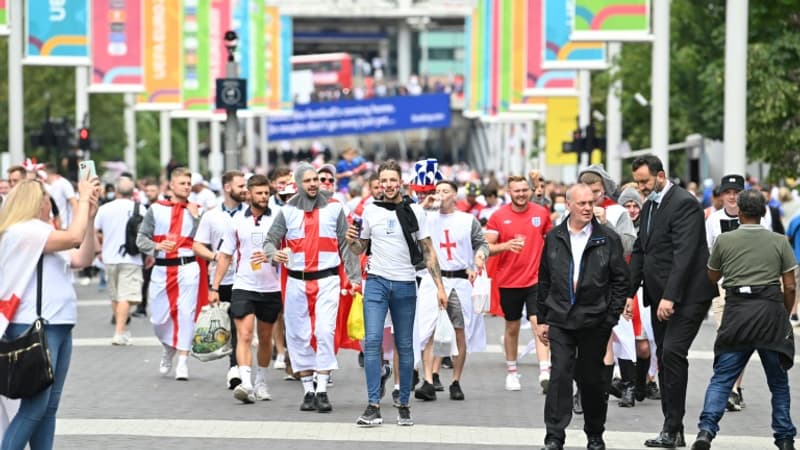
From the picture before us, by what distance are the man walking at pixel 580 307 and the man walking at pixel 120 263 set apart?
9.31m

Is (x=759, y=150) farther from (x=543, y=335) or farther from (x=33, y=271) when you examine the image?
(x=33, y=271)

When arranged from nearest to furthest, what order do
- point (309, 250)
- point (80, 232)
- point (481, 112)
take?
point (80, 232)
point (309, 250)
point (481, 112)

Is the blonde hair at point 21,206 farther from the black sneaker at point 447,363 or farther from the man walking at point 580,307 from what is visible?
the black sneaker at point 447,363

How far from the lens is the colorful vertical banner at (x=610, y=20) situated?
28.6m

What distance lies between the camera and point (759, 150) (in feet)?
90.0

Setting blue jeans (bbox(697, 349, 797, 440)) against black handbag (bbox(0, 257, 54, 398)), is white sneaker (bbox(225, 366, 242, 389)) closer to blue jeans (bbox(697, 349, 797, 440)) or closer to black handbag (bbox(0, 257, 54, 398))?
blue jeans (bbox(697, 349, 797, 440))

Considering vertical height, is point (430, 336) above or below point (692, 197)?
below

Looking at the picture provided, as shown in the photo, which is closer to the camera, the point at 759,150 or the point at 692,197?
the point at 692,197

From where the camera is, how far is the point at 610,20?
94.3 ft

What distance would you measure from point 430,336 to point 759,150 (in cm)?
1320

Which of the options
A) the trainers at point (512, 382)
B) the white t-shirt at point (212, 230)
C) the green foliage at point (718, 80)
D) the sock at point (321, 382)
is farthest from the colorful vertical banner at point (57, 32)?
the sock at point (321, 382)

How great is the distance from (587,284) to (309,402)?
3.32m

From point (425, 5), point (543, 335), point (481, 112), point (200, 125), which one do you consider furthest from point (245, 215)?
point (425, 5)

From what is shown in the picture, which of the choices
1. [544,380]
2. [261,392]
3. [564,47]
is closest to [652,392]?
[544,380]
